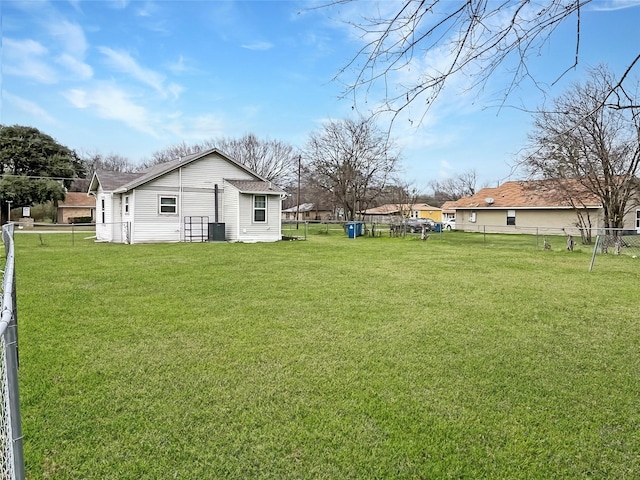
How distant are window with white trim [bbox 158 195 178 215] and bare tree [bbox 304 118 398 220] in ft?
53.3

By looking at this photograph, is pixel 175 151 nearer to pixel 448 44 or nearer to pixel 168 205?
pixel 168 205

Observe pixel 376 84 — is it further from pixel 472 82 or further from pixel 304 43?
pixel 304 43

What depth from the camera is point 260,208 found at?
59.7 ft

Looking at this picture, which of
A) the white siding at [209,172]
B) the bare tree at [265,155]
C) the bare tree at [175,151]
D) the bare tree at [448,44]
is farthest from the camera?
the bare tree at [175,151]

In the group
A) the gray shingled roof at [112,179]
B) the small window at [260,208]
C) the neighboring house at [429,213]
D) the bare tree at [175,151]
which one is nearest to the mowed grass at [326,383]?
the small window at [260,208]

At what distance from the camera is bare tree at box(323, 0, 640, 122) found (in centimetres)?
247

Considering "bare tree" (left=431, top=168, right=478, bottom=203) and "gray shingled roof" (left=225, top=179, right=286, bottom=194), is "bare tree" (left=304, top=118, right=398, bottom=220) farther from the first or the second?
"bare tree" (left=431, top=168, right=478, bottom=203)

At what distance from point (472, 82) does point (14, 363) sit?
2.99m

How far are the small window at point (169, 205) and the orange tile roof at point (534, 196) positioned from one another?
16084mm

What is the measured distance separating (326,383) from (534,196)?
29.8m

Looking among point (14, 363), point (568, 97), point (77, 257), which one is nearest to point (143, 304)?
point (14, 363)

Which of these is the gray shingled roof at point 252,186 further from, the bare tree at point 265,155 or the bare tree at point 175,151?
the bare tree at point 175,151

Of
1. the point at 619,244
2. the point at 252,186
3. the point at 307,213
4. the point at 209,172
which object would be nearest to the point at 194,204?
the point at 209,172

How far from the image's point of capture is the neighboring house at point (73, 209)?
35.8m
